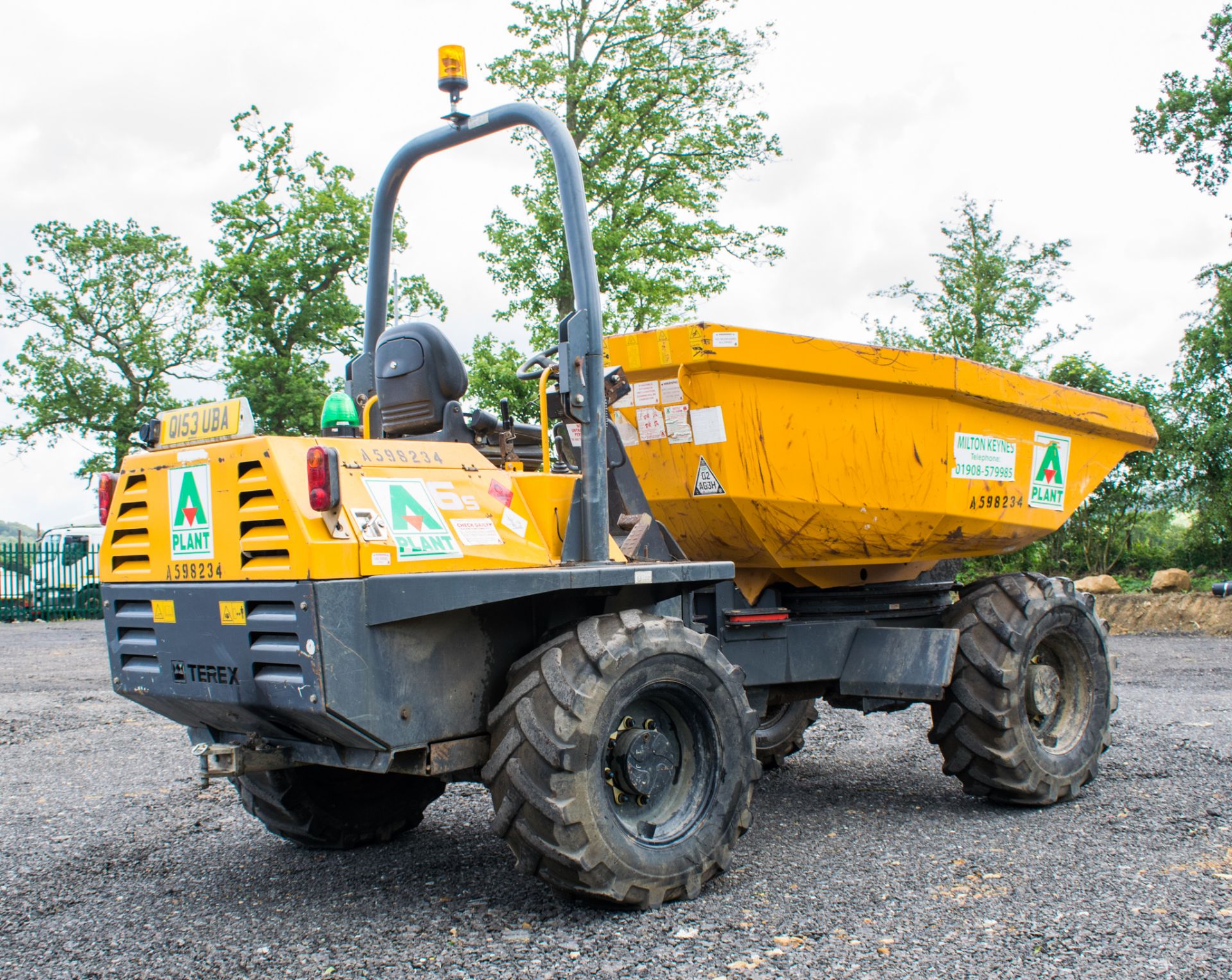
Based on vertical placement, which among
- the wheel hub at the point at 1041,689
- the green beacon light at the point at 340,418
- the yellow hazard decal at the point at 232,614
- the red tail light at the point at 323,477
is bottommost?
the wheel hub at the point at 1041,689

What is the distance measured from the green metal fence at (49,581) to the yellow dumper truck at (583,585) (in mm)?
21146

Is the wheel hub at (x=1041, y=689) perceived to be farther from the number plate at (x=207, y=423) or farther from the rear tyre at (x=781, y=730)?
the number plate at (x=207, y=423)

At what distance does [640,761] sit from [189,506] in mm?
1854

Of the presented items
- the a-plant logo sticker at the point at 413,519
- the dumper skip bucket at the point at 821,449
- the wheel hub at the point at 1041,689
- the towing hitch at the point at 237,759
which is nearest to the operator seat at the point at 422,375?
the a-plant logo sticker at the point at 413,519

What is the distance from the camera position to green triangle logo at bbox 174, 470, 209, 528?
4070mm

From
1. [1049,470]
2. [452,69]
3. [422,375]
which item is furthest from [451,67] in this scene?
[1049,470]

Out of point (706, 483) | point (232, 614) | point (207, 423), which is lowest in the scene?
point (232, 614)

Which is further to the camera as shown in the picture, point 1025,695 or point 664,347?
point 1025,695

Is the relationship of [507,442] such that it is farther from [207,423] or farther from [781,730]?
[781,730]

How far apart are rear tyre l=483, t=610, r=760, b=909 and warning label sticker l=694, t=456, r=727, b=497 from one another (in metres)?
0.81

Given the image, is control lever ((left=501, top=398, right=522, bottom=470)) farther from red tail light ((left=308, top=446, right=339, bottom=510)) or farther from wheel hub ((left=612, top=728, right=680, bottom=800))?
wheel hub ((left=612, top=728, right=680, bottom=800))

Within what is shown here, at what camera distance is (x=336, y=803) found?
5.14m

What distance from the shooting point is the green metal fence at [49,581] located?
23.9 meters

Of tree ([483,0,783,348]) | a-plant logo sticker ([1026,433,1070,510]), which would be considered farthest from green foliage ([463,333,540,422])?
a-plant logo sticker ([1026,433,1070,510])
